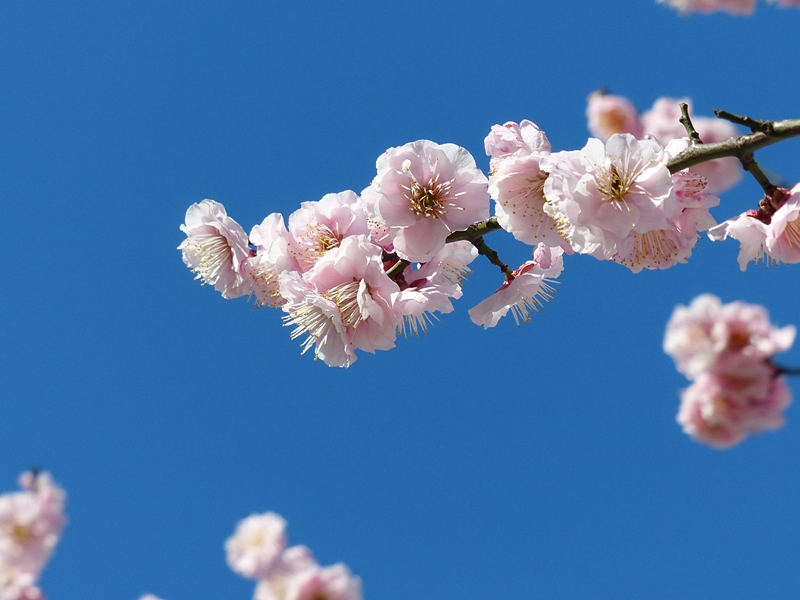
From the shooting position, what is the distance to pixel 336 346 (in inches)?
82.2

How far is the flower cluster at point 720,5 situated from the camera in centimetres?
298

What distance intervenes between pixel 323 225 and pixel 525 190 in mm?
648

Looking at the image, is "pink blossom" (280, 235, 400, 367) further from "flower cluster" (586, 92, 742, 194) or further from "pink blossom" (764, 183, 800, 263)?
"flower cluster" (586, 92, 742, 194)

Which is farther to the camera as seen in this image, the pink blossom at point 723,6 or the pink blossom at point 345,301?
the pink blossom at point 723,6

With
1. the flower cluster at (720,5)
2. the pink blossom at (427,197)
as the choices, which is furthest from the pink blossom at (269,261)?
the flower cluster at (720,5)

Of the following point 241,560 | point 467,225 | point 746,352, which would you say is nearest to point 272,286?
point 467,225

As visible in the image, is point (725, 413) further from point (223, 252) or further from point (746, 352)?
point (223, 252)

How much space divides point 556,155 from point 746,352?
215 inches

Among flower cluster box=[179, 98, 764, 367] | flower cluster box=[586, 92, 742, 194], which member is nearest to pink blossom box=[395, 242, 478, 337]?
flower cluster box=[179, 98, 764, 367]

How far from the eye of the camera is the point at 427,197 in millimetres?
2031

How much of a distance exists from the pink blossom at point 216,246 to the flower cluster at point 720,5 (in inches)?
83.1

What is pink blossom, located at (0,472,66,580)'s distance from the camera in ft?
32.3

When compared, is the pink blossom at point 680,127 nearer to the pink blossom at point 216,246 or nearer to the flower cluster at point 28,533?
the pink blossom at point 216,246

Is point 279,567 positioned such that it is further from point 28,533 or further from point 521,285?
point 521,285
